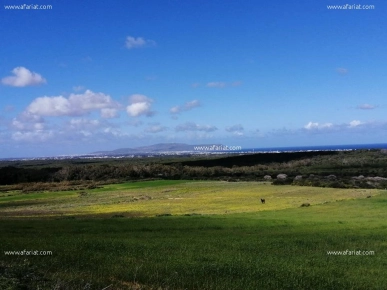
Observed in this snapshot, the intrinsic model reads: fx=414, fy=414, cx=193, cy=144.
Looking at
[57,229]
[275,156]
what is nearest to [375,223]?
[57,229]

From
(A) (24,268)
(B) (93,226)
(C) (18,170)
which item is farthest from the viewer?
(C) (18,170)

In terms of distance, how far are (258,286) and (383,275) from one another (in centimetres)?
488

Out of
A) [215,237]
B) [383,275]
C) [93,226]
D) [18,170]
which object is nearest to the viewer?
[383,275]

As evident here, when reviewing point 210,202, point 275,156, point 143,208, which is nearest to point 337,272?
point 143,208

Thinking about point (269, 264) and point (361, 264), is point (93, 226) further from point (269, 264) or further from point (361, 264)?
point (361, 264)

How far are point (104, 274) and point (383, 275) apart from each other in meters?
9.14

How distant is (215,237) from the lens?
23.2 meters

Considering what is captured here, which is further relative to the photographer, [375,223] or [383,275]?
[375,223]

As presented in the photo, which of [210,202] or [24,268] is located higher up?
[24,268]

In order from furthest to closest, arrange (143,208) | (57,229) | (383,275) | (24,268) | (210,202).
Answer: (210,202) < (143,208) < (57,229) < (383,275) < (24,268)

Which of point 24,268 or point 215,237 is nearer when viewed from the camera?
point 24,268

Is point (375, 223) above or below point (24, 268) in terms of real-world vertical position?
below

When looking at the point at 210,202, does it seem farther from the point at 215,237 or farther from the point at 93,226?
the point at 215,237

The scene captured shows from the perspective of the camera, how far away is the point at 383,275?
13.8 m
